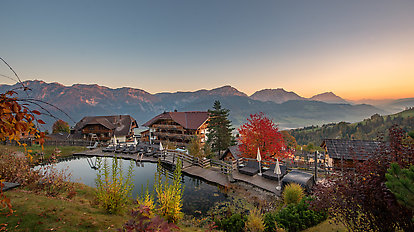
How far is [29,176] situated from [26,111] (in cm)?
869

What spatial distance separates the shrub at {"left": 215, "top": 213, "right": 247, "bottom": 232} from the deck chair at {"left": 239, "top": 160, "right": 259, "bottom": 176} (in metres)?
7.03

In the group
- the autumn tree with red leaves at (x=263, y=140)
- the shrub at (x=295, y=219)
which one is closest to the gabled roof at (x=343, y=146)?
the autumn tree with red leaves at (x=263, y=140)

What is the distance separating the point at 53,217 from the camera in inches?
199

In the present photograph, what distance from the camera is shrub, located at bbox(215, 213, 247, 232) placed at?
6.94 m

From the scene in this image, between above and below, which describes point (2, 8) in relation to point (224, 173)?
above

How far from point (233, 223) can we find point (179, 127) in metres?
29.3

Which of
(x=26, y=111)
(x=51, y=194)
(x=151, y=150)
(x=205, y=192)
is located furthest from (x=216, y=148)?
(x=26, y=111)

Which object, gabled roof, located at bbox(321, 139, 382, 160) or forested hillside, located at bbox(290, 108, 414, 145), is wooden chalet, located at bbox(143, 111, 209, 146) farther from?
forested hillside, located at bbox(290, 108, 414, 145)

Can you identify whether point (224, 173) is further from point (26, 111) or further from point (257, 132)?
point (26, 111)

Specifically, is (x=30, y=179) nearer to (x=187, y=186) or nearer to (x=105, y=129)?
(x=187, y=186)

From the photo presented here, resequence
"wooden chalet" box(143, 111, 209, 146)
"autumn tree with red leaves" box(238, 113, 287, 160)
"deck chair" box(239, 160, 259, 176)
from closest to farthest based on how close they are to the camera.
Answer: "deck chair" box(239, 160, 259, 176), "autumn tree with red leaves" box(238, 113, 287, 160), "wooden chalet" box(143, 111, 209, 146)

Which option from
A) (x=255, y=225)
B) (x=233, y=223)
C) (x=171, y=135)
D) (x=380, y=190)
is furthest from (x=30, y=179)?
(x=171, y=135)

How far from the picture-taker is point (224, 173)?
49.8 feet

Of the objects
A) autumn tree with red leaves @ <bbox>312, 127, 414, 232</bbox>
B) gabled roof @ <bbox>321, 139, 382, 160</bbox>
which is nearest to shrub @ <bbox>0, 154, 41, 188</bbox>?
autumn tree with red leaves @ <bbox>312, 127, 414, 232</bbox>
